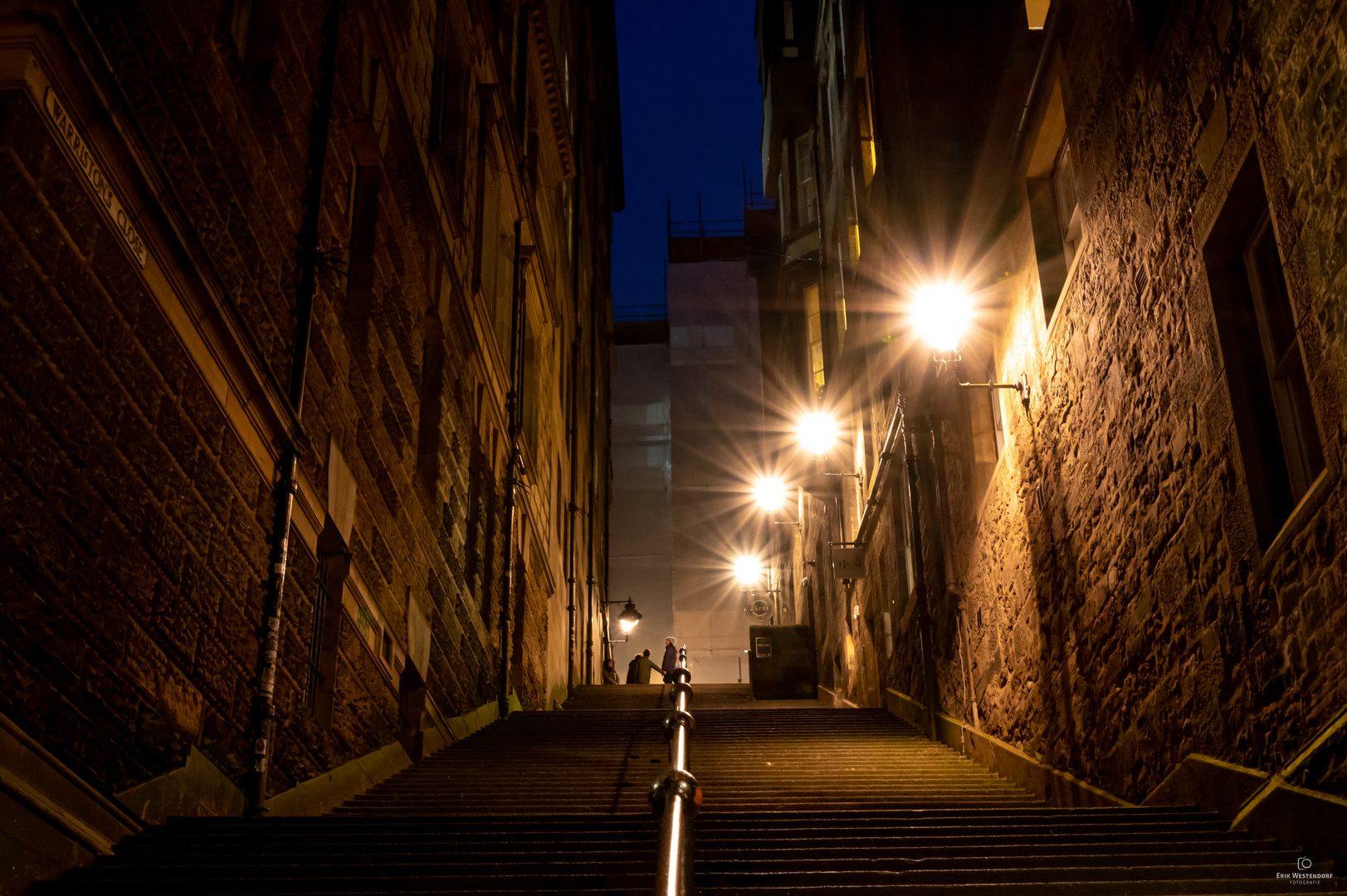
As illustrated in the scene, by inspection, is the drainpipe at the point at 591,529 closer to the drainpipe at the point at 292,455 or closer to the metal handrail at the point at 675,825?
Result: the drainpipe at the point at 292,455

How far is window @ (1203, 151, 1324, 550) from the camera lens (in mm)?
4961

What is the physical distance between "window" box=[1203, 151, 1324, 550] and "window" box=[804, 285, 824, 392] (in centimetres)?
2062

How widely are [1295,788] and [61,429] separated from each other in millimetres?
4834

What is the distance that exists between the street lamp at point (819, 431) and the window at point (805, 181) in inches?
299

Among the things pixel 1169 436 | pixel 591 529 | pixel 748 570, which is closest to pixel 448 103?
pixel 1169 436

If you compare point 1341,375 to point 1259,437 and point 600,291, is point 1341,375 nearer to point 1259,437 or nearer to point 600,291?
point 1259,437

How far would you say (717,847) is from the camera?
15.5ft

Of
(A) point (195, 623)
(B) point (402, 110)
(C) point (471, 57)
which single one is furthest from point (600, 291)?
(A) point (195, 623)

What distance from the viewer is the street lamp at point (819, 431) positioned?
60.8 ft

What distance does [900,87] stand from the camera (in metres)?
13.6

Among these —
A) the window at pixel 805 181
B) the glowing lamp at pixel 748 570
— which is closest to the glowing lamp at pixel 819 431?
the window at pixel 805 181

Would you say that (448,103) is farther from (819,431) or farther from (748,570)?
(748,570)

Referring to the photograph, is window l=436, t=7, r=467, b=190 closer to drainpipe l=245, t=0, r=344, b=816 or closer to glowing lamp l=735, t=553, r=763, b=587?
drainpipe l=245, t=0, r=344, b=816

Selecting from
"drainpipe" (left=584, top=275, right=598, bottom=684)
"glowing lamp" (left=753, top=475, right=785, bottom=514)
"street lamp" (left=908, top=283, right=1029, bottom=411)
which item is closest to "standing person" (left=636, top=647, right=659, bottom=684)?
"drainpipe" (left=584, top=275, right=598, bottom=684)
